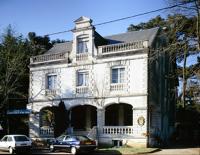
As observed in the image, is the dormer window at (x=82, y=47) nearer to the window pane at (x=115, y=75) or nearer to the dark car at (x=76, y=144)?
the window pane at (x=115, y=75)

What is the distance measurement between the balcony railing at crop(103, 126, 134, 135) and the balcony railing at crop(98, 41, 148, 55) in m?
6.78

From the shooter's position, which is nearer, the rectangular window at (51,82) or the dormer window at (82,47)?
the dormer window at (82,47)

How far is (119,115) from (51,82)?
770cm

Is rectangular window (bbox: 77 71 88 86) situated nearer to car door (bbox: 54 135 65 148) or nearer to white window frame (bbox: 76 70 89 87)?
white window frame (bbox: 76 70 89 87)

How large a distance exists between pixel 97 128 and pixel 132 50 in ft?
25.5

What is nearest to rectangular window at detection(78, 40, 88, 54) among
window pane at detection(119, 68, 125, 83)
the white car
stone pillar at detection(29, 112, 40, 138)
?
window pane at detection(119, 68, 125, 83)

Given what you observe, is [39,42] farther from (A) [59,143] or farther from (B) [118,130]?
(A) [59,143]

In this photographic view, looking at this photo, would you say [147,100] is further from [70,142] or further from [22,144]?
[22,144]

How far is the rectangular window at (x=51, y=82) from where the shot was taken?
38281 mm

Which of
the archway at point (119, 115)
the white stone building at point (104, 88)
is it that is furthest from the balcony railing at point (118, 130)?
the archway at point (119, 115)

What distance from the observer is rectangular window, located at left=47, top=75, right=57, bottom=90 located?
126ft

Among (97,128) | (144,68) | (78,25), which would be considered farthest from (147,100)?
(78,25)

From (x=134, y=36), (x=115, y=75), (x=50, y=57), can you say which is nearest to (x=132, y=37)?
Answer: (x=134, y=36)

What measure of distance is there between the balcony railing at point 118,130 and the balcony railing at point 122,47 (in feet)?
22.2
